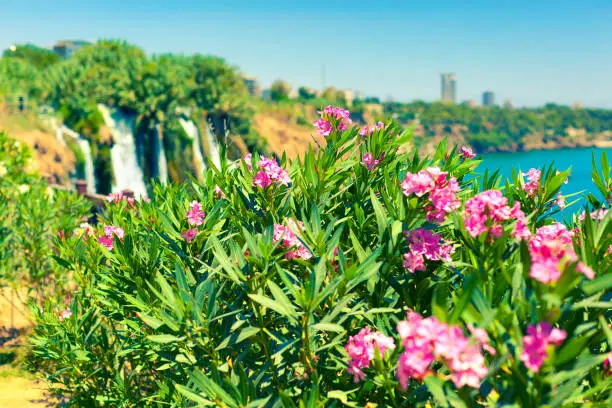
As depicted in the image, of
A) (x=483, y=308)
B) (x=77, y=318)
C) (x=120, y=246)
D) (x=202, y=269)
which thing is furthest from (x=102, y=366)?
(x=483, y=308)

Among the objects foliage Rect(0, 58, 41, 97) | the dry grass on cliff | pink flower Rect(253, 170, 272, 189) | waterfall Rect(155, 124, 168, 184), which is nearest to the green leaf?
pink flower Rect(253, 170, 272, 189)

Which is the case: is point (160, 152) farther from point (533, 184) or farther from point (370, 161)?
point (533, 184)

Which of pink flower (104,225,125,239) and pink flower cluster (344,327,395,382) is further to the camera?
pink flower (104,225,125,239)

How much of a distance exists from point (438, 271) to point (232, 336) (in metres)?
1.08

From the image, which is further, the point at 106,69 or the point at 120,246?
the point at 106,69

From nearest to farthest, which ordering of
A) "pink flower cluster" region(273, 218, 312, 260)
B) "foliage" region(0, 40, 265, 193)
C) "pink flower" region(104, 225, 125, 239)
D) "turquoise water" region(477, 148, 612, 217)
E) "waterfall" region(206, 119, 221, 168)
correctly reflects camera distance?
"pink flower cluster" region(273, 218, 312, 260) < "turquoise water" region(477, 148, 612, 217) < "waterfall" region(206, 119, 221, 168) < "pink flower" region(104, 225, 125, 239) < "foliage" region(0, 40, 265, 193)

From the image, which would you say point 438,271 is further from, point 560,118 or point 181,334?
point 560,118

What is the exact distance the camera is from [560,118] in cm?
14362

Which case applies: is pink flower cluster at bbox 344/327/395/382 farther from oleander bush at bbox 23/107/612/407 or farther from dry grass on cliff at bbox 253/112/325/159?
dry grass on cliff at bbox 253/112/325/159

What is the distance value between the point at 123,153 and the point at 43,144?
5.57m

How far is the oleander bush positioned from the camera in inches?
60.1

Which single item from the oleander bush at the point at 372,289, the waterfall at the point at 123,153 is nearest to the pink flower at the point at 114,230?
the oleander bush at the point at 372,289

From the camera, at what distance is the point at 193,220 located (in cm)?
287

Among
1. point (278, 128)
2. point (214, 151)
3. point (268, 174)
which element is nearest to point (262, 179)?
point (268, 174)
